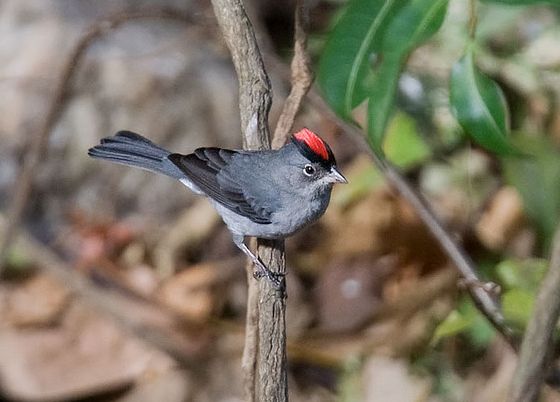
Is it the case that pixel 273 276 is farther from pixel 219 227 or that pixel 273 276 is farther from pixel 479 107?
pixel 219 227

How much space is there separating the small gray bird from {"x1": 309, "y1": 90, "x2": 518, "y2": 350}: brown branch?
0.61ft

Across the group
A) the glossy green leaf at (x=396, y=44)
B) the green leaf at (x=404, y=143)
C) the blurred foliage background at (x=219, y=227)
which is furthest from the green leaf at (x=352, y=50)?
the green leaf at (x=404, y=143)

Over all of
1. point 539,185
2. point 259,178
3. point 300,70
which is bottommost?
point 539,185

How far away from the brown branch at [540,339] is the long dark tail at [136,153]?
172 centimetres

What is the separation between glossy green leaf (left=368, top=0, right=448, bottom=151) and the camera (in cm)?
253

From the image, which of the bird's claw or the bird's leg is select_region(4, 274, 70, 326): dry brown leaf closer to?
the bird's leg

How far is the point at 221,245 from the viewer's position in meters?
5.36

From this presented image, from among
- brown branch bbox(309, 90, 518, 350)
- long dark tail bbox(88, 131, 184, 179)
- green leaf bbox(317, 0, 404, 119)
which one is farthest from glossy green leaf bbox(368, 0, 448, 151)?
long dark tail bbox(88, 131, 184, 179)

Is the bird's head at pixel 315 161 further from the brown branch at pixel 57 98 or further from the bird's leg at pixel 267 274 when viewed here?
the brown branch at pixel 57 98

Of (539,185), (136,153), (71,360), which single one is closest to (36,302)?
(71,360)

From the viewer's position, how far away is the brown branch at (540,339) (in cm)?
228

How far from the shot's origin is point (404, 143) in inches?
189

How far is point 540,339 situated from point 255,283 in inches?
33.2

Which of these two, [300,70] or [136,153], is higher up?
[300,70]
